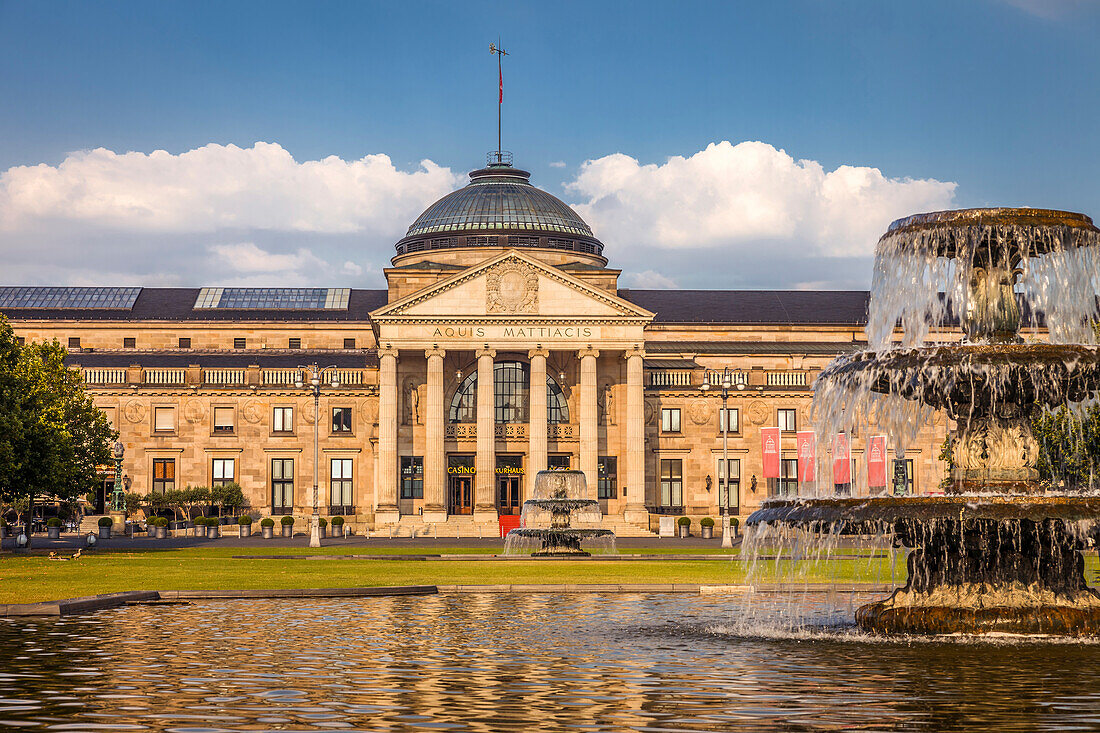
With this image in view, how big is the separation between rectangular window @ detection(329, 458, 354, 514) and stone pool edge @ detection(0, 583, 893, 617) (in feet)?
211

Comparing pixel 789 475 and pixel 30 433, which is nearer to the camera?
pixel 30 433

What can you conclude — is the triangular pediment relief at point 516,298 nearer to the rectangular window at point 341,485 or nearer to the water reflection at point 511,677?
the rectangular window at point 341,485

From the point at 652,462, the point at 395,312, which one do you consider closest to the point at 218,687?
the point at 395,312

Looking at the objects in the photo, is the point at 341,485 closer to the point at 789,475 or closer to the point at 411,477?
the point at 411,477

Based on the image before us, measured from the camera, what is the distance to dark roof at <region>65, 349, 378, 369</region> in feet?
327

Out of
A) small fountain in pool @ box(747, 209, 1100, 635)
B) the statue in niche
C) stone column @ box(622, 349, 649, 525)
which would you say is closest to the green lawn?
small fountain in pool @ box(747, 209, 1100, 635)

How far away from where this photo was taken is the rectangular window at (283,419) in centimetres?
9531

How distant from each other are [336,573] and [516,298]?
53.4 meters

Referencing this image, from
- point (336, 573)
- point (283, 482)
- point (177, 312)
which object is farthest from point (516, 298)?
point (336, 573)

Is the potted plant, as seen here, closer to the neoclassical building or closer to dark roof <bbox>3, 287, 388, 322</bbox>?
the neoclassical building

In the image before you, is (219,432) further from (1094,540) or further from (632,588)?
(1094,540)

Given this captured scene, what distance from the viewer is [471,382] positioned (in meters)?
95.8

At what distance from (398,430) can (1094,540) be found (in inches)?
3024

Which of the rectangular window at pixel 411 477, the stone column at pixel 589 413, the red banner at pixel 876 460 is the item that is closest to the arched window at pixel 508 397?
the rectangular window at pixel 411 477
